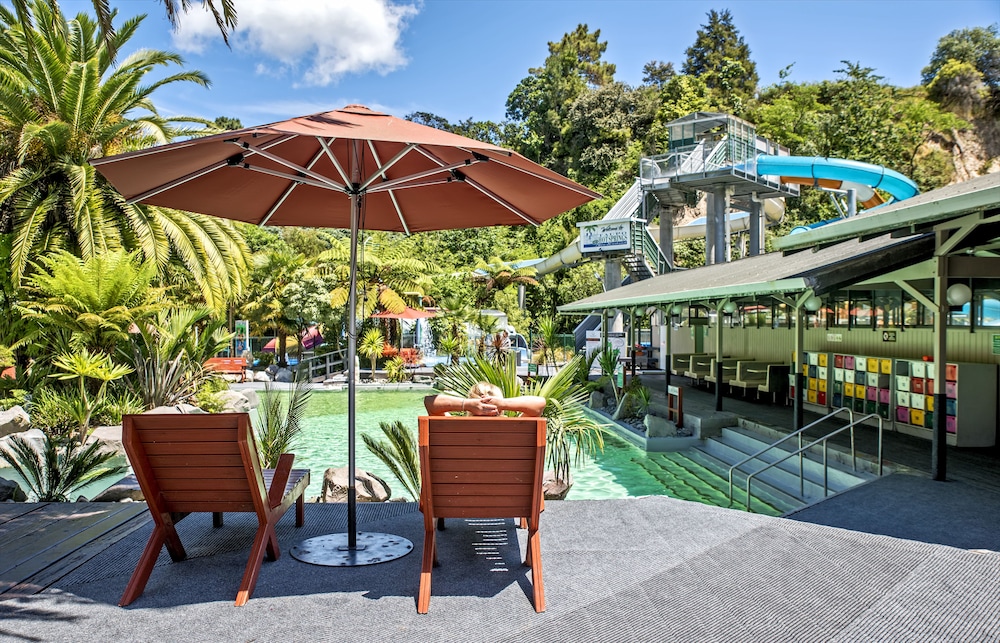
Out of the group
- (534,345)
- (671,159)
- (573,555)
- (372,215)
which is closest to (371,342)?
(534,345)

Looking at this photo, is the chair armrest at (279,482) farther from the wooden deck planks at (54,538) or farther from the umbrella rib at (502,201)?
the umbrella rib at (502,201)

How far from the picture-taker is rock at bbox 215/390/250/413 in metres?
14.6

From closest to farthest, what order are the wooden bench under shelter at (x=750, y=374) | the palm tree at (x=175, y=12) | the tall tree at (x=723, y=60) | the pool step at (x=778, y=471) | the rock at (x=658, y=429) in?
the palm tree at (x=175, y=12), the pool step at (x=778, y=471), the rock at (x=658, y=429), the wooden bench under shelter at (x=750, y=374), the tall tree at (x=723, y=60)

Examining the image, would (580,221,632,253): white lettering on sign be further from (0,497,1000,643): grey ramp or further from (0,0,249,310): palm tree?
(0,497,1000,643): grey ramp

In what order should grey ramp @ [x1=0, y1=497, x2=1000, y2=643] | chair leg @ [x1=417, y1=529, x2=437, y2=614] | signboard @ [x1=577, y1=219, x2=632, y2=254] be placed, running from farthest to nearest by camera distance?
signboard @ [x1=577, y1=219, x2=632, y2=254], chair leg @ [x1=417, y1=529, x2=437, y2=614], grey ramp @ [x1=0, y1=497, x2=1000, y2=643]

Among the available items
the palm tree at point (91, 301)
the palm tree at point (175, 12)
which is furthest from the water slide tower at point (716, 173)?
the palm tree at point (175, 12)

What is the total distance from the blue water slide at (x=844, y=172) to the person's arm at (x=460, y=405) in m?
25.1

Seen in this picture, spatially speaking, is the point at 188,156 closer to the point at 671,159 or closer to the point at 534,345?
the point at 671,159

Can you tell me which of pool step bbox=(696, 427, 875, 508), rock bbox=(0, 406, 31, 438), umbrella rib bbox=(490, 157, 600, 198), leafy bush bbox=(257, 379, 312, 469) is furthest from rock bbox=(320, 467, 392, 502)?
rock bbox=(0, 406, 31, 438)

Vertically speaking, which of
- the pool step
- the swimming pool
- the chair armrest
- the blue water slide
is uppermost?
the blue water slide

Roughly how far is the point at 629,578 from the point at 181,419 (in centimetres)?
255

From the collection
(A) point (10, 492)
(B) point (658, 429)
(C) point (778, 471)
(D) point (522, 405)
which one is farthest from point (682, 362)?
(A) point (10, 492)

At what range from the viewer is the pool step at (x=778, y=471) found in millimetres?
8344

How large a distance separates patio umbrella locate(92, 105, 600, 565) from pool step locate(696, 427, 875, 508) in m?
5.62
